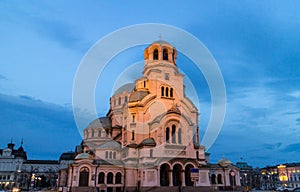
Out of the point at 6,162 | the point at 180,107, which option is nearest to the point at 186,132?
the point at 180,107

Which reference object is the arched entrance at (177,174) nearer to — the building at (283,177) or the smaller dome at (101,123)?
the smaller dome at (101,123)

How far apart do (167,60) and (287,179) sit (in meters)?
69.8

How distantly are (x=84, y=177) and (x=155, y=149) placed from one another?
36.0 feet

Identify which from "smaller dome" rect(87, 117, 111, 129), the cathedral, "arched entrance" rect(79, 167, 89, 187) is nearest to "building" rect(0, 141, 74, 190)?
"smaller dome" rect(87, 117, 111, 129)

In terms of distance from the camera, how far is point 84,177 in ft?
121

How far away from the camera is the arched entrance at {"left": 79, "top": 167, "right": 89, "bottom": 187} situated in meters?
36.4

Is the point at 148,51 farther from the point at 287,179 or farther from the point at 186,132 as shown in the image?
the point at 287,179

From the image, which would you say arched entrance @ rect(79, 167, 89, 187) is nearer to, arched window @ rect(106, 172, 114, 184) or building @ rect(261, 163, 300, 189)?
arched window @ rect(106, 172, 114, 184)

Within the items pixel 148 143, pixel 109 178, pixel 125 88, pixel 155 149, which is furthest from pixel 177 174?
pixel 125 88

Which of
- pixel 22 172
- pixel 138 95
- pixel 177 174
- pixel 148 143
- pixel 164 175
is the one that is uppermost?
pixel 138 95

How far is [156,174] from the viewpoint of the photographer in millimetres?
34188

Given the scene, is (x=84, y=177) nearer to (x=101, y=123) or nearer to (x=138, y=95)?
(x=138, y=95)

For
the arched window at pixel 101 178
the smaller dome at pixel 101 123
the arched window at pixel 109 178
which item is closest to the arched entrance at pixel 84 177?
the arched window at pixel 101 178

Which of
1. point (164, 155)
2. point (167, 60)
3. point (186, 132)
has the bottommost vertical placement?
point (164, 155)
